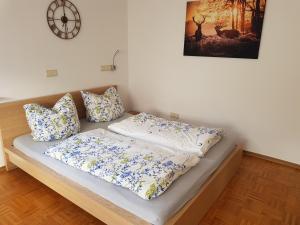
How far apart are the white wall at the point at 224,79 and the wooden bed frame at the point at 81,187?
62cm

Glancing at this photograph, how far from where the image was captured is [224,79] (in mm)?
3021

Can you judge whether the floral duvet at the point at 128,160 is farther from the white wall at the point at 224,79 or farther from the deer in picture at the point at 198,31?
the deer in picture at the point at 198,31

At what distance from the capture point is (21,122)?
2.52 m

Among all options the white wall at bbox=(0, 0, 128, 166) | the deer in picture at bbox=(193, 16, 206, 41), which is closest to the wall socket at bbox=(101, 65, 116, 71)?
the white wall at bbox=(0, 0, 128, 166)

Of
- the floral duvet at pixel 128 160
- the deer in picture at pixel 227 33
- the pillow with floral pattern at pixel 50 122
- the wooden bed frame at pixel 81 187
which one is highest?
the deer in picture at pixel 227 33

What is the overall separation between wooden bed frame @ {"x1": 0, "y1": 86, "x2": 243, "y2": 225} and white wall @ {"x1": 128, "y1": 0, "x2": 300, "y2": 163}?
62 centimetres

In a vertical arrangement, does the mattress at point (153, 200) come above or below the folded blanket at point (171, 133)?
below

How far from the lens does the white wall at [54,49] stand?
240 cm

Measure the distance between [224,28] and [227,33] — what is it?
0.24 ft

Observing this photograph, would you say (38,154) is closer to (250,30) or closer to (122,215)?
(122,215)

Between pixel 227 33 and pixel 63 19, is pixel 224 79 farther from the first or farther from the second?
pixel 63 19

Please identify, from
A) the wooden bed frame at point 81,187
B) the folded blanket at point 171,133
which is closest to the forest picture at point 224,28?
the folded blanket at point 171,133

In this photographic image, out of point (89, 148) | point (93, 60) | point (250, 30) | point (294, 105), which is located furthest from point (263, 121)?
point (93, 60)

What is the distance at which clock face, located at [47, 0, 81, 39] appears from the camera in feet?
8.78
